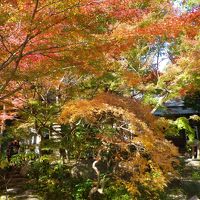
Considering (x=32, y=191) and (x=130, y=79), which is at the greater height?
(x=130, y=79)

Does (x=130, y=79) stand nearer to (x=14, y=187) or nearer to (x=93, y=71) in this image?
(x=93, y=71)

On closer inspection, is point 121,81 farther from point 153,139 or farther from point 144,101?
point 153,139

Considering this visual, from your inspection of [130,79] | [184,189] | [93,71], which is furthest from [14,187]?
[184,189]

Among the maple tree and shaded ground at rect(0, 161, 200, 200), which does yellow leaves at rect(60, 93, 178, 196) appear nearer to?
the maple tree

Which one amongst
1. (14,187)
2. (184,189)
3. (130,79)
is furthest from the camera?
(130,79)

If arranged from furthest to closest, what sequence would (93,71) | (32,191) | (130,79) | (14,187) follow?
1. (130,79)
2. (14,187)
3. (32,191)
4. (93,71)

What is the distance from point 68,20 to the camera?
24.1 feet

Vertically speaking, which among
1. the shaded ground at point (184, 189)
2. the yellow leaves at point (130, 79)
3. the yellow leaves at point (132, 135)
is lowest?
the shaded ground at point (184, 189)

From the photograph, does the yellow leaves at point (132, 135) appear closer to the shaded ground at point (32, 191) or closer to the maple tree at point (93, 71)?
the maple tree at point (93, 71)

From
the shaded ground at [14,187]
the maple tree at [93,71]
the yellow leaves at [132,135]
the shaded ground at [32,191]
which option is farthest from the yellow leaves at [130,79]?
the shaded ground at [14,187]

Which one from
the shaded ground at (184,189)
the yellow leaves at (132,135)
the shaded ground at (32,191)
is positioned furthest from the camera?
the shaded ground at (184,189)

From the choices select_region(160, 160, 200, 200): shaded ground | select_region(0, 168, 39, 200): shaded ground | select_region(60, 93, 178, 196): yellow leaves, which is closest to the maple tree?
select_region(60, 93, 178, 196): yellow leaves

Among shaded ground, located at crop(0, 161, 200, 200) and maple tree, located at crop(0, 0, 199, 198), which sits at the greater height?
maple tree, located at crop(0, 0, 199, 198)

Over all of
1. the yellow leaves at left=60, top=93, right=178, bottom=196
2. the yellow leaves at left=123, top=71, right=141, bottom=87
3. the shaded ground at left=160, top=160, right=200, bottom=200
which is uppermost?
the yellow leaves at left=123, top=71, right=141, bottom=87
